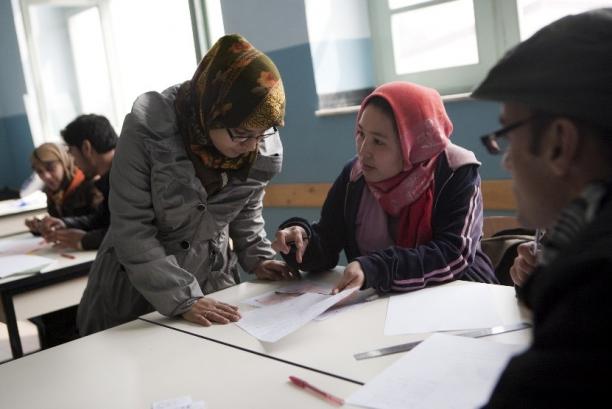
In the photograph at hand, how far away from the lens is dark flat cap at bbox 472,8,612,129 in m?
0.60

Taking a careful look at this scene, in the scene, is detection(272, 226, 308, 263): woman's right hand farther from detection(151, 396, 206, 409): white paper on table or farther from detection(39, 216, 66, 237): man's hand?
detection(39, 216, 66, 237): man's hand

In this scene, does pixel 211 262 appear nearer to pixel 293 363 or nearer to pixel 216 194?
pixel 216 194

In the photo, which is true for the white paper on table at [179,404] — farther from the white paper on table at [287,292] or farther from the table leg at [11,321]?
the table leg at [11,321]

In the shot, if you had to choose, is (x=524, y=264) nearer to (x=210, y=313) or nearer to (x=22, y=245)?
(x=210, y=313)

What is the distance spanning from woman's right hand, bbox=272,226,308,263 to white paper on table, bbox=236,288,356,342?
0.54 ft

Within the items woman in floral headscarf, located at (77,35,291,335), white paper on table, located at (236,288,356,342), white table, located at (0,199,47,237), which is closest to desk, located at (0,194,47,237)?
white table, located at (0,199,47,237)

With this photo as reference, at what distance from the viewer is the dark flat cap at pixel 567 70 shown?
→ 0.60 metres

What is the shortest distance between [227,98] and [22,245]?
6.30 ft

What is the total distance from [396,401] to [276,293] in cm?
72

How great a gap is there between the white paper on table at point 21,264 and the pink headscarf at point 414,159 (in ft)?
4.84

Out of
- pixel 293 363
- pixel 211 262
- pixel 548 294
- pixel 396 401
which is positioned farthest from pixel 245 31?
pixel 548 294

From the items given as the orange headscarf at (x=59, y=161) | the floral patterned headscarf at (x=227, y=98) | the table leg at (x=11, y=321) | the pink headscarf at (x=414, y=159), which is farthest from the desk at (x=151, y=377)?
the orange headscarf at (x=59, y=161)

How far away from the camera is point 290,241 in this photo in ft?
5.45

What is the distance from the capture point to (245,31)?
3.36 meters
